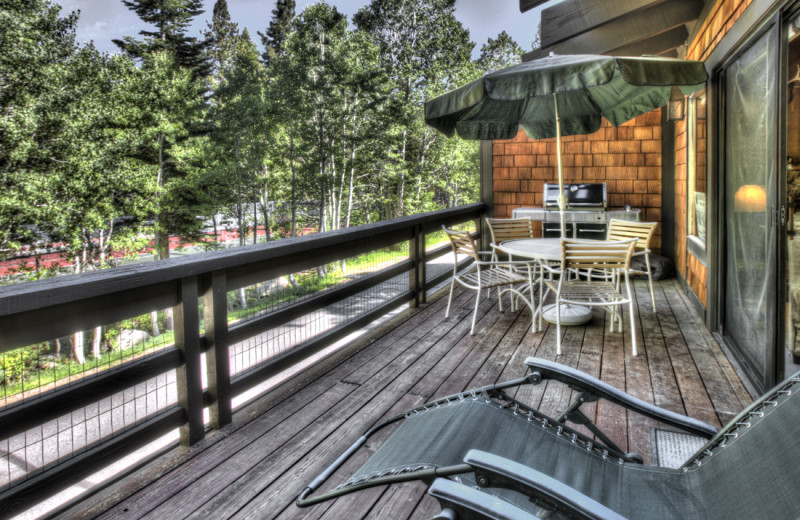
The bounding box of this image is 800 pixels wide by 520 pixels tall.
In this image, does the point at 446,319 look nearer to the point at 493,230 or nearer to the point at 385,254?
the point at 493,230

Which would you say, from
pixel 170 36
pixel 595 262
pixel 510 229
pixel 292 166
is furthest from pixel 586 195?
pixel 170 36

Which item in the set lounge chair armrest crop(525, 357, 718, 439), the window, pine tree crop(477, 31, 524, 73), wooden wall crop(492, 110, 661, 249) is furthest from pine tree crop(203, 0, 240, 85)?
lounge chair armrest crop(525, 357, 718, 439)

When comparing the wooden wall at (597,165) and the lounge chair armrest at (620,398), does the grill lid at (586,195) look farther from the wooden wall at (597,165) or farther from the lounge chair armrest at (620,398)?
the lounge chair armrest at (620,398)

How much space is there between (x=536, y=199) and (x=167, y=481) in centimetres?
599

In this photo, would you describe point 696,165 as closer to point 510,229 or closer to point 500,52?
point 510,229

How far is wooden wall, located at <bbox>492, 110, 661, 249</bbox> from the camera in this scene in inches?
256

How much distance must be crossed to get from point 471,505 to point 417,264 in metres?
3.85

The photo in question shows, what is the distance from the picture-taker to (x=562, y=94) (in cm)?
448

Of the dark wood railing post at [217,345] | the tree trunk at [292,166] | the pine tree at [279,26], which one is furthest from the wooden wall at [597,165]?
the pine tree at [279,26]

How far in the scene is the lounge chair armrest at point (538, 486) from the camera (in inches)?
36.3

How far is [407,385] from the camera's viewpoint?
9.46ft

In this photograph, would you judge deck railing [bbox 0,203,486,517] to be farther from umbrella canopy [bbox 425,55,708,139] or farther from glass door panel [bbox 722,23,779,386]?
glass door panel [bbox 722,23,779,386]

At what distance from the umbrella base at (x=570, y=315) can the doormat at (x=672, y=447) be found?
70.7 inches

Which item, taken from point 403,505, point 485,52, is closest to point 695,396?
point 403,505
